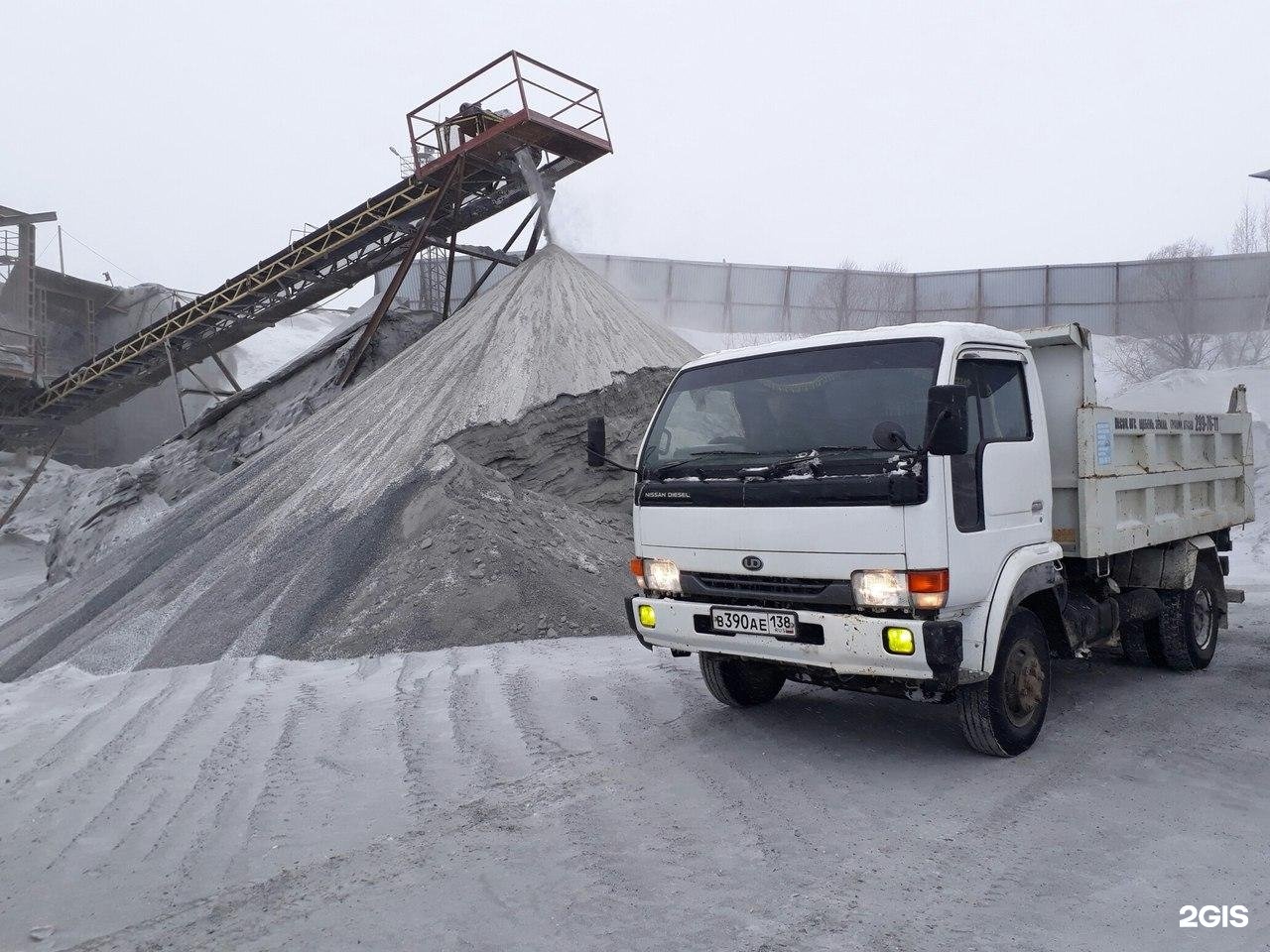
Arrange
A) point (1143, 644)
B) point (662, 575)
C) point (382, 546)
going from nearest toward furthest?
point (662, 575) → point (1143, 644) → point (382, 546)

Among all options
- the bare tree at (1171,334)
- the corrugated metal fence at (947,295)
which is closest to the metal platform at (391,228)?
the corrugated metal fence at (947,295)

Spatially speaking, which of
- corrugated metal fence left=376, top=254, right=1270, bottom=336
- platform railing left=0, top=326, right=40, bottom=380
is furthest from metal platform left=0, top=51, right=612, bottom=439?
corrugated metal fence left=376, top=254, right=1270, bottom=336

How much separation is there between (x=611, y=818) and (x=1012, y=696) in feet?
8.20

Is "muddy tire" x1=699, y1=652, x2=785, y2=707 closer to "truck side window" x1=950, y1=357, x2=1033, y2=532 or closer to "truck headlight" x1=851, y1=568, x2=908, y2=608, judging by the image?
"truck headlight" x1=851, y1=568, x2=908, y2=608

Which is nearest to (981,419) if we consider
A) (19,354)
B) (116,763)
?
(116,763)

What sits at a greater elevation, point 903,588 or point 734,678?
point 903,588

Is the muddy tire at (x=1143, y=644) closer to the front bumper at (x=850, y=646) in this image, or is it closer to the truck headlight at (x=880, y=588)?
the front bumper at (x=850, y=646)

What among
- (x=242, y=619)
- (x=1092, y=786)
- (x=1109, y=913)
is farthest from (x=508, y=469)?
(x=1109, y=913)

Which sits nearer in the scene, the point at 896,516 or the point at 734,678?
the point at 896,516

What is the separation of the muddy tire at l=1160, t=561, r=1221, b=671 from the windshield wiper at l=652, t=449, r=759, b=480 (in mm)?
4216

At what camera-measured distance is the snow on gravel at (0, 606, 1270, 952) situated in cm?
342

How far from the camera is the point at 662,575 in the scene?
5465mm

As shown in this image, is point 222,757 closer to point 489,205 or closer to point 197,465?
point 197,465

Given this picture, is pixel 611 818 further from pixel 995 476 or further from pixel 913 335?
pixel 913 335
